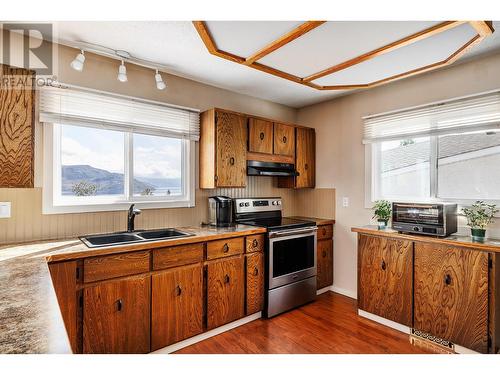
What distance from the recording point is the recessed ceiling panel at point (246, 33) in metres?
1.46

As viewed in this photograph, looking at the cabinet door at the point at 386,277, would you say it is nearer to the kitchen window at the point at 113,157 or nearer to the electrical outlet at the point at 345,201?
the electrical outlet at the point at 345,201

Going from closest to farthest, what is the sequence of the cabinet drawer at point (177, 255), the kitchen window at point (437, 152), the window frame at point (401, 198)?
1. the cabinet drawer at point (177, 255)
2. the kitchen window at point (437, 152)
3. the window frame at point (401, 198)

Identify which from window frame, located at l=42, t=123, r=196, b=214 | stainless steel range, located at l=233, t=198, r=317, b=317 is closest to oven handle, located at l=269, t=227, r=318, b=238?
stainless steel range, located at l=233, t=198, r=317, b=317

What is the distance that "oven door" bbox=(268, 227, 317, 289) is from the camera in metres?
2.78

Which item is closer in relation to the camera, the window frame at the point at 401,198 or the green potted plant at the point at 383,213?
the window frame at the point at 401,198

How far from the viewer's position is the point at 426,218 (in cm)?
240

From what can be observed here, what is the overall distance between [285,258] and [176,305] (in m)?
1.23

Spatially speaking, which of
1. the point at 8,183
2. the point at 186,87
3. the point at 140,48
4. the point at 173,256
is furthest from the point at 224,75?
the point at 8,183

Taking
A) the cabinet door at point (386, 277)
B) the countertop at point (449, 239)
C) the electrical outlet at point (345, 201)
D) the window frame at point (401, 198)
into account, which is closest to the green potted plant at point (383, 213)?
the countertop at point (449, 239)

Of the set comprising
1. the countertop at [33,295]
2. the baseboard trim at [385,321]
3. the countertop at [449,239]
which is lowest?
the baseboard trim at [385,321]

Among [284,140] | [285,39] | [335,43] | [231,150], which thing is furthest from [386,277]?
[285,39]

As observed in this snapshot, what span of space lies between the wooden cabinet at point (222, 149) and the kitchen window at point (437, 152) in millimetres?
1504
